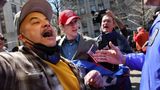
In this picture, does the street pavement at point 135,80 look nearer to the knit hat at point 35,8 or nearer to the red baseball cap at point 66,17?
the red baseball cap at point 66,17

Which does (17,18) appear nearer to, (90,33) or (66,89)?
(66,89)

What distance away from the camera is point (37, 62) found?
8.60 feet

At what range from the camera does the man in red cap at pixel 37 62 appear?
2.39 metres

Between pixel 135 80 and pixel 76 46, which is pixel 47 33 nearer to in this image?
pixel 76 46

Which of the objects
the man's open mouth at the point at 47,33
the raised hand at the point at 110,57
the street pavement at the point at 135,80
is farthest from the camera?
the street pavement at the point at 135,80

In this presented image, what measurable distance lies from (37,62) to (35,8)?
0.52 m

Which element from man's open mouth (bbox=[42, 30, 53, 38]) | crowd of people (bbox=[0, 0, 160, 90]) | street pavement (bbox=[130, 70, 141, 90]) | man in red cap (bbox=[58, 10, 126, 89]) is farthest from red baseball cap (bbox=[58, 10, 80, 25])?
street pavement (bbox=[130, 70, 141, 90])

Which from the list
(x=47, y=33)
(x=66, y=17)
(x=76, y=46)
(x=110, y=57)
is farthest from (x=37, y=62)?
(x=66, y=17)

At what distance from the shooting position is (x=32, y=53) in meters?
2.68

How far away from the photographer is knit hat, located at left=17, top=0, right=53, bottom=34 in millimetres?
2896

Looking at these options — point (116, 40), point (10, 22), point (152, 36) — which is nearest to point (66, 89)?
point (152, 36)

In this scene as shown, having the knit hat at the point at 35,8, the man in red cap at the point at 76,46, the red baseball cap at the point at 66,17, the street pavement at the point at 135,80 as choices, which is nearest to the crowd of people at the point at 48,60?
the knit hat at the point at 35,8

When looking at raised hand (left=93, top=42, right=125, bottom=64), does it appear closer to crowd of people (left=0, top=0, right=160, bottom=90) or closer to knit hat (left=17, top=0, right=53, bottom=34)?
crowd of people (left=0, top=0, right=160, bottom=90)

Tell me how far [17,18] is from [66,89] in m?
0.69
